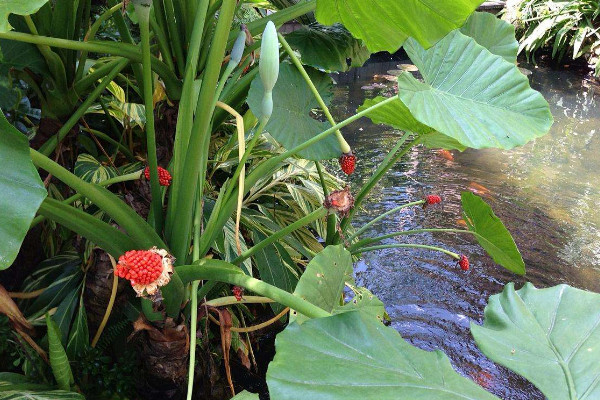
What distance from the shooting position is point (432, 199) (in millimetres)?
1432

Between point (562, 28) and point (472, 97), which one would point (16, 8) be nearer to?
point (472, 97)

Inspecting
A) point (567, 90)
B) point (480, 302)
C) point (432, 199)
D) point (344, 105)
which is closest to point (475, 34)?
point (432, 199)

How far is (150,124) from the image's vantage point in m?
0.89

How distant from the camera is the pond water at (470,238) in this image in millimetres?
1660

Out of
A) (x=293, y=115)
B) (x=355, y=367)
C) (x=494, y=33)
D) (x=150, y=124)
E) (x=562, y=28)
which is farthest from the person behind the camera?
(x=562, y=28)

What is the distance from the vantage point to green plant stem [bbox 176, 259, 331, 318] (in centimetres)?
68

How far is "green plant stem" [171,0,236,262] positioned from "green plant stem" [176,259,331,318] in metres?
0.07

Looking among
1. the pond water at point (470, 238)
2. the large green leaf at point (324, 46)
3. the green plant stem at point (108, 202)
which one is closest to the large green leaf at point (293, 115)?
the large green leaf at point (324, 46)

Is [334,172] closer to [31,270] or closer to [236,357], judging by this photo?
[236,357]

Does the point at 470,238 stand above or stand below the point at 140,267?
below

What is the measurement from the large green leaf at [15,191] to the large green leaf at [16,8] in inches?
4.8

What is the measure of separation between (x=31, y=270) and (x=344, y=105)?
11.7 feet

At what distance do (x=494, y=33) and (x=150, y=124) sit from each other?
117 centimetres

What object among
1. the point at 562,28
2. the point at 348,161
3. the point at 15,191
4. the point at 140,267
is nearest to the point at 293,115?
the point at 348,161
